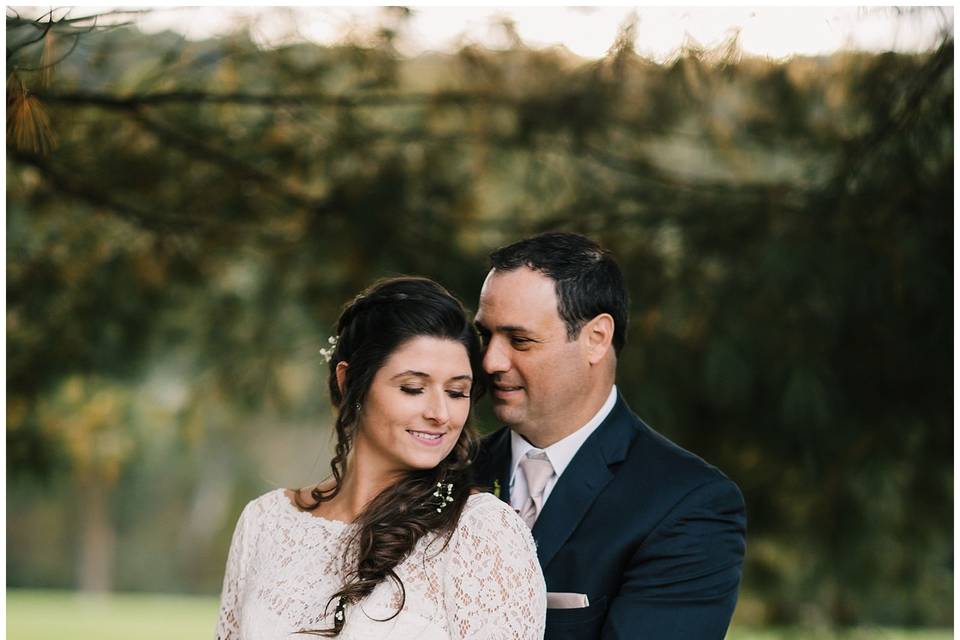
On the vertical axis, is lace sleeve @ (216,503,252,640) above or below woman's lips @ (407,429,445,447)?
below

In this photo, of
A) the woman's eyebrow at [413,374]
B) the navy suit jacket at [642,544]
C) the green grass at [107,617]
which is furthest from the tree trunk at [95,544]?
the woman's eyebrow at [413,374]

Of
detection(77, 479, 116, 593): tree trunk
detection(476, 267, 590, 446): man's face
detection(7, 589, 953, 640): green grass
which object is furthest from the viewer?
detection(77, 479, 116, 593): tree trunk

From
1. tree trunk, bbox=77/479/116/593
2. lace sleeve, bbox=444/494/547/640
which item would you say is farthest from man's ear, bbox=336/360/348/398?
tree trunk, bbox=77/479/116/593

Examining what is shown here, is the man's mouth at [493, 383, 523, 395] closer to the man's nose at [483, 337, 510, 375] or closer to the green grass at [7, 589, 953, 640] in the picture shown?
the man's nose at [483, 337, 510, 375]

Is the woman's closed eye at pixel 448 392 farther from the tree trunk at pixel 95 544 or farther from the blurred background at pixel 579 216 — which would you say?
the tree trunk at pixel 95 544

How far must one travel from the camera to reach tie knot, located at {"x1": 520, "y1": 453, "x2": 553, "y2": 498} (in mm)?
2812

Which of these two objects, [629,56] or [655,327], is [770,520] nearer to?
[655,327]

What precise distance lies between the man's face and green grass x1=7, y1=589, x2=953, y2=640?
8252 millimetres

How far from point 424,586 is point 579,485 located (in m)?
0.52

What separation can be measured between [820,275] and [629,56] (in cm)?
104

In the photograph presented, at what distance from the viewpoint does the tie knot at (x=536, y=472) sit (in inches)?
111

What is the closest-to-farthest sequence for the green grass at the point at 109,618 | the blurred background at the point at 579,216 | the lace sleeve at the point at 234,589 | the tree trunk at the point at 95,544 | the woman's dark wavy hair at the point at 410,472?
the woman's dark wavy hair at the point at 410,472
the lace sleeve at the point at 234,589
the blurred background at the point at 579,216
the green grass at the point at 109,618
the tree trunk at the point at 95,544

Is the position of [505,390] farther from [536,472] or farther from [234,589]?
[234,589]

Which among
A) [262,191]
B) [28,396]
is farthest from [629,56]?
[28,396]
